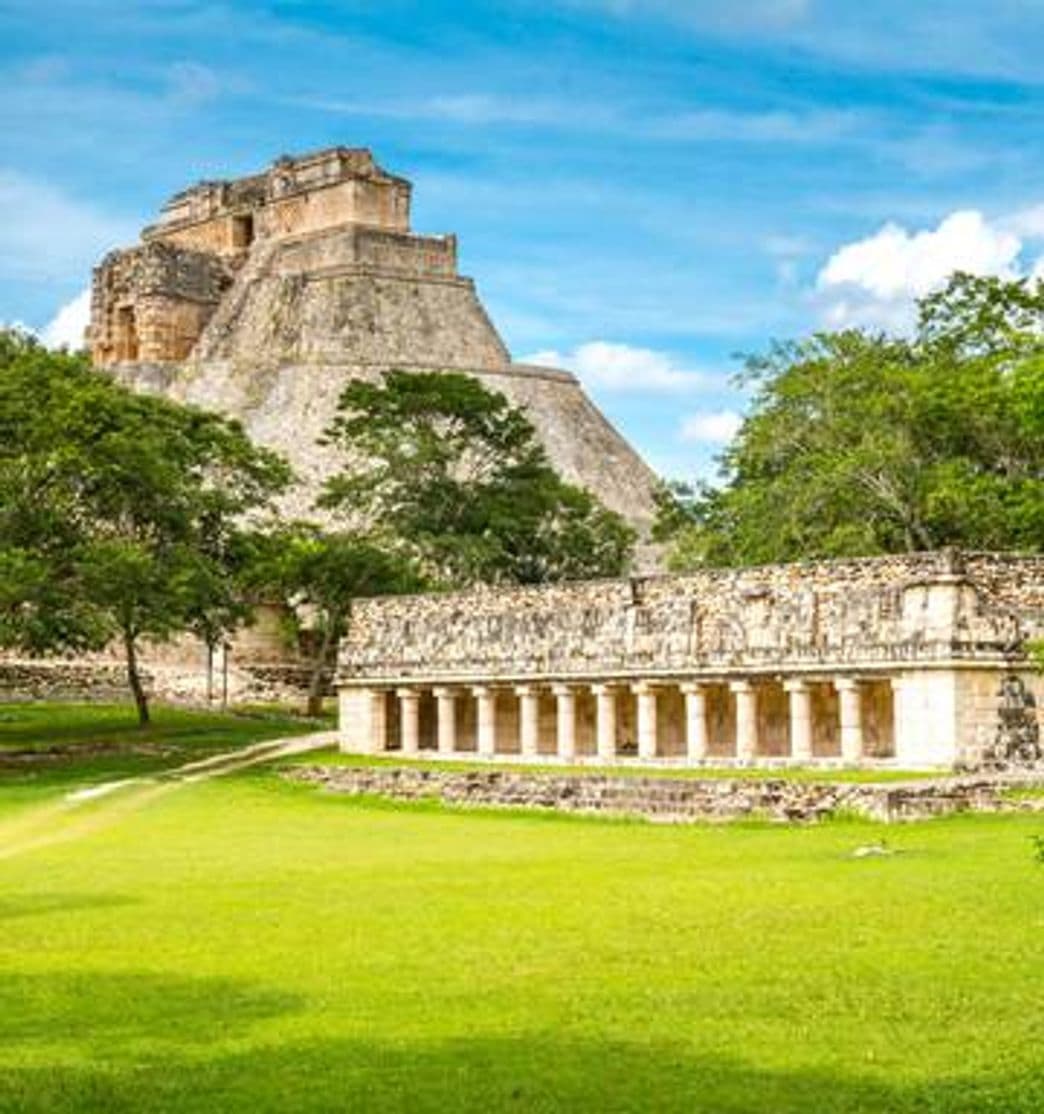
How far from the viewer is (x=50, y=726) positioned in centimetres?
5234

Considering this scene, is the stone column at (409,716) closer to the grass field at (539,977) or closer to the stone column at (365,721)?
the stone column at (365,721)

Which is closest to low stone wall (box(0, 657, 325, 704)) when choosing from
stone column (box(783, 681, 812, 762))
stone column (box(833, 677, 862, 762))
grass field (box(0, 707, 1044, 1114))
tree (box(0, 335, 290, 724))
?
tree (box(0, 335, 290, 724))

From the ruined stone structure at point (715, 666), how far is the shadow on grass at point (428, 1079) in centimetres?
1937

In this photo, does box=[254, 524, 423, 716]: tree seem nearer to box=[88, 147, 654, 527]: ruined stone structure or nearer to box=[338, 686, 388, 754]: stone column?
box=[338, 686, 388, 754]: stone column

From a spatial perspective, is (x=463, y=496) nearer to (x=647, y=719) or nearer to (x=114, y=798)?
(x=647, y=719)

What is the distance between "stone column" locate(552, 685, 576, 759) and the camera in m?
38.8

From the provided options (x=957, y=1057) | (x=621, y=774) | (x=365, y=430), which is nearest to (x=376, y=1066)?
(x=957, y=1057)

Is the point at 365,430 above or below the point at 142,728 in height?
above

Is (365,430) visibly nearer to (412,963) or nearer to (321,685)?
(321,685)

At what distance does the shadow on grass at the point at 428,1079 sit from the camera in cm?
1052

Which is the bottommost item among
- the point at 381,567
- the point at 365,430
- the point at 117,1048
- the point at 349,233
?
the point at 117,1048

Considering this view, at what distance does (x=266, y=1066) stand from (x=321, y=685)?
5033cm

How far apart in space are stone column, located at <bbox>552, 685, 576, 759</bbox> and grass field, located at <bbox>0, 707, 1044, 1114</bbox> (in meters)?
13.6

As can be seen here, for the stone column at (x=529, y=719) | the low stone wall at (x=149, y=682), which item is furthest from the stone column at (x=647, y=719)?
the low stone wall at (x=149, y=682)
